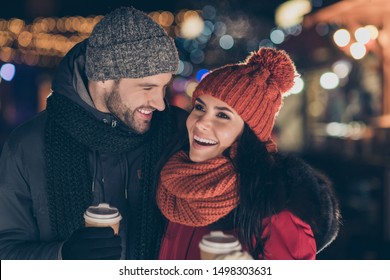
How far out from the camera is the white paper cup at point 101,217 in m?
2.19

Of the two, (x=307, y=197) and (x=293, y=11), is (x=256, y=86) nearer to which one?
(x=307, y=197)

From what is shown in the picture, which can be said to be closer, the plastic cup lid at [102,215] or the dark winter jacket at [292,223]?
the plastic cup lid at [102,215]

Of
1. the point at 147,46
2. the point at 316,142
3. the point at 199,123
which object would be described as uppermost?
the point at 147,46

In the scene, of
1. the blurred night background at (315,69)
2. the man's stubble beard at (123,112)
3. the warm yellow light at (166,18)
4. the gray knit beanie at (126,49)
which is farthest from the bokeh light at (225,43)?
Result: the man's stubble beard at (123,112)

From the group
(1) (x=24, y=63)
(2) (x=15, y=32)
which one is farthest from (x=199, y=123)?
(1) (x=24, y=63)

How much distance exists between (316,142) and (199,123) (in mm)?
12002

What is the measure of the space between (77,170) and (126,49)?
0.79 metres

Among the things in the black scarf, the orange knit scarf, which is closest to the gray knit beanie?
the black scarf

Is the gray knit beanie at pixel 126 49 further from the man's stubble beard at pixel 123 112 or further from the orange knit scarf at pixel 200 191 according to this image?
the orange knit scarf at pixel 200 191

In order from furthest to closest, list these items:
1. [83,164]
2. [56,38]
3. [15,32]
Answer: [56,38], [15,32], [83,164]

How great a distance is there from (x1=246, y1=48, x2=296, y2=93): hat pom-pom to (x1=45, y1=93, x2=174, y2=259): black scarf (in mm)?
862
